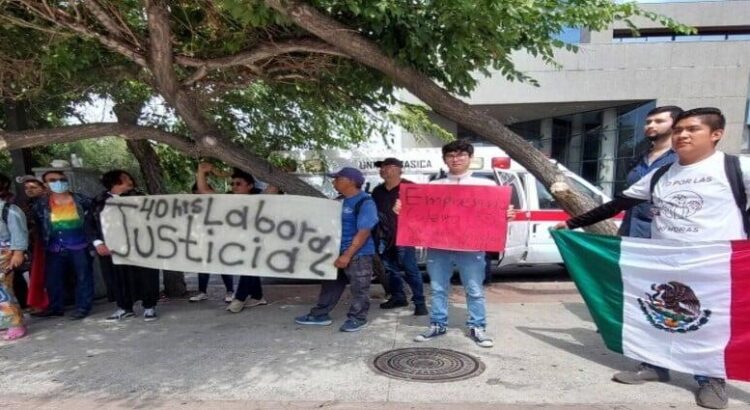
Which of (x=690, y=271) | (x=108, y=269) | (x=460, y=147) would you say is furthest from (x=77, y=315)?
(x=690, y=271)

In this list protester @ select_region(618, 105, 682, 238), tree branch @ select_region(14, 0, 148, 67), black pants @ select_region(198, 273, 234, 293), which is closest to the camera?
protester @ select_region(618, 105, 682, 238)

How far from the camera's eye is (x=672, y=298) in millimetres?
3738

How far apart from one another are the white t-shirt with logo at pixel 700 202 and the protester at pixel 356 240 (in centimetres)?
239

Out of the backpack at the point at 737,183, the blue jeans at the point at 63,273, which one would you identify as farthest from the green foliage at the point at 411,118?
the backpack at the point at 737,183

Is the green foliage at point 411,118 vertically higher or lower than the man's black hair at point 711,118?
higher

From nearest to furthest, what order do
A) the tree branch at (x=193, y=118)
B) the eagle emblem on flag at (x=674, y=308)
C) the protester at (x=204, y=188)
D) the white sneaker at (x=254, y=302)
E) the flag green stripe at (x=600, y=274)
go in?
the eagle emblem on flag at (x=674, y=308)
the flag green stripe at (x=600, y=274)
the tree branch at (x=193, y=118)
the protester at (x=204, y=188)
the white sneaker at (x=254, y=302)

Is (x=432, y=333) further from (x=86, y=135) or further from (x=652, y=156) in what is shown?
(x=86, y=135)

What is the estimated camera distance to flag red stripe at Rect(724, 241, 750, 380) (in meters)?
3.42

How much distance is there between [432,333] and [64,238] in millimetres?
4033

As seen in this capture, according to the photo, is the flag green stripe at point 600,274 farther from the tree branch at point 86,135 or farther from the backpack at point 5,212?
the backpack at point 5,212

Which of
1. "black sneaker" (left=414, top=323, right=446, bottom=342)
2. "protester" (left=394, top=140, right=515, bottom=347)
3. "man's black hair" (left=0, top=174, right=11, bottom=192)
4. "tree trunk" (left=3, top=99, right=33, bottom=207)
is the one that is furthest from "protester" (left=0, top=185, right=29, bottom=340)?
"black sneaker" (left=414, top=323, right=446, bottom=342)

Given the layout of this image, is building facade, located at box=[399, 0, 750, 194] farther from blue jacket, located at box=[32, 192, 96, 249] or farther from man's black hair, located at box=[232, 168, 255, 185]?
blue jacket, located at box=[32, 192, 96, 249]

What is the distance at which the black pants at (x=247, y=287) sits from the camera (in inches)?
237

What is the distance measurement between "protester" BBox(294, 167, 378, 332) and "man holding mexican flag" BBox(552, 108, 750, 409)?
80.6 inches
